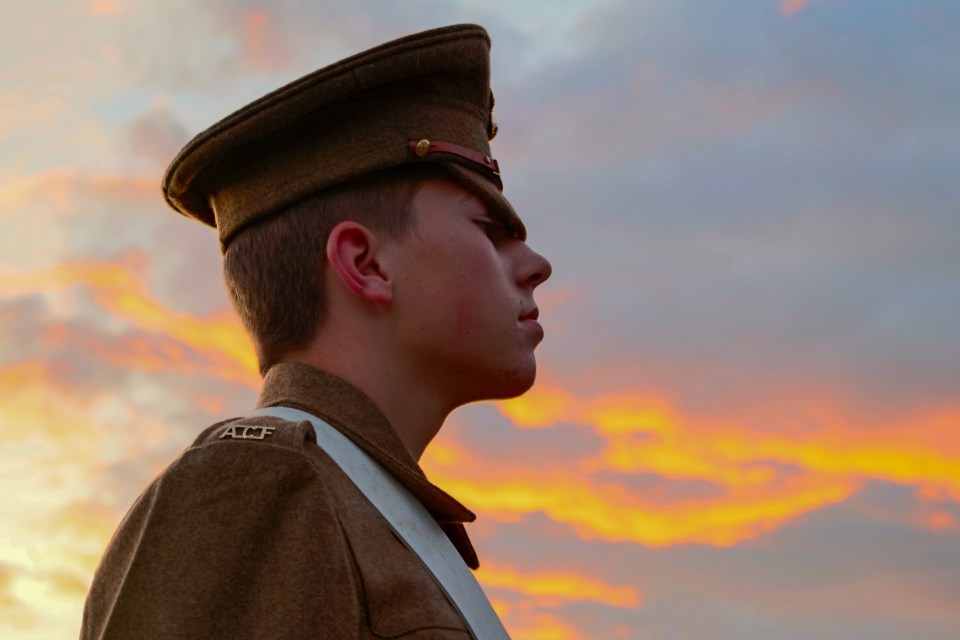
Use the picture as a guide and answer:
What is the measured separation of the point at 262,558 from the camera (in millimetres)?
3338

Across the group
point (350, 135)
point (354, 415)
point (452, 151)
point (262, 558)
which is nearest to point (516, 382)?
point (354, 415)

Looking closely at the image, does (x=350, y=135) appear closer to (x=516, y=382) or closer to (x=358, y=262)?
(x=358, y=262)

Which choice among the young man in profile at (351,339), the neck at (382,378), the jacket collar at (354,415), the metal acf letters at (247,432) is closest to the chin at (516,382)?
the young man in profile at (351,339)

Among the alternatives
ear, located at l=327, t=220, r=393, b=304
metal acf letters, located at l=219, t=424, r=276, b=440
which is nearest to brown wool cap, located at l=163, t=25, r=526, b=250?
ear, located at l=327, t=220, r=393, b=304

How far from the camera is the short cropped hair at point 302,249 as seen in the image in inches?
164

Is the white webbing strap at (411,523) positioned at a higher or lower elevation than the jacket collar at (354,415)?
lower

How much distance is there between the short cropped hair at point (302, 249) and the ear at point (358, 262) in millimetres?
53

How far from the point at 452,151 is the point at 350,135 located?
0.33 metres

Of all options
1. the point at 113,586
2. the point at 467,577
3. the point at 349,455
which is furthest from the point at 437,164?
the point at 113,586

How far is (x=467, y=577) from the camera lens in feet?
12.8

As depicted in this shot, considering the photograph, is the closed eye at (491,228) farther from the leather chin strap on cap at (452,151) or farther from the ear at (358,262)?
the ear at (358,262)

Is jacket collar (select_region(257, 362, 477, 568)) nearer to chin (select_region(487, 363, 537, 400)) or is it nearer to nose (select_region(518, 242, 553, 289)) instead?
chin (select_region(487, 363, 537, 400))

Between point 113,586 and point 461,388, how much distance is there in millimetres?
1174

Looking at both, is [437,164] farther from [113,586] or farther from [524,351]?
[113,586]
